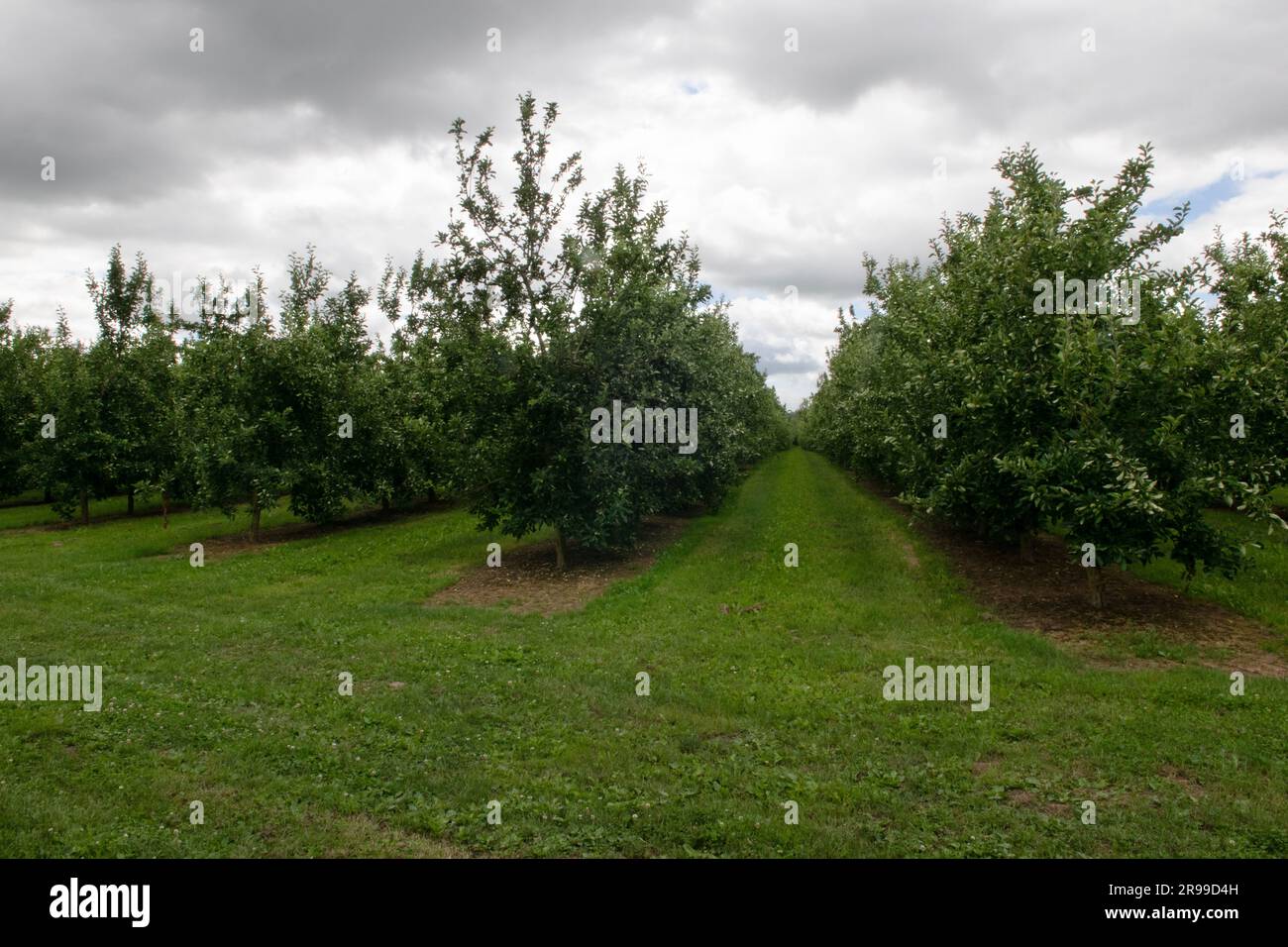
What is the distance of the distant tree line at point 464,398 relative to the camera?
18781mm

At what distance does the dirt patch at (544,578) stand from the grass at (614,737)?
44.0 inches

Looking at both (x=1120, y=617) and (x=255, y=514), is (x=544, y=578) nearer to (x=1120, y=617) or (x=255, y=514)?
(x=1120, y=617)

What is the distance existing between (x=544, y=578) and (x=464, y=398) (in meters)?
5.06

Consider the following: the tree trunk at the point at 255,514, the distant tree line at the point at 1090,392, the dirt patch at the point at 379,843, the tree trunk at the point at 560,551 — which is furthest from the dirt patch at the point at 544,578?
the tree trunk at the point at 255,514

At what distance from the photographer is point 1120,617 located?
1362cm

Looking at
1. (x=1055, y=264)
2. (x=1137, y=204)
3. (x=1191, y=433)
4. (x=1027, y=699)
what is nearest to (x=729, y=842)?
(x=1027, y=699)

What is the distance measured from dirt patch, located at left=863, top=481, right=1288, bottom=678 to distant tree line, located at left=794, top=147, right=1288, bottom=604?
793 millimetres

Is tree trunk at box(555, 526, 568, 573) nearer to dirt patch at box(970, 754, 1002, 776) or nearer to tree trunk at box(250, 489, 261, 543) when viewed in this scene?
tree trunk at box(250, 489, 261, 543)

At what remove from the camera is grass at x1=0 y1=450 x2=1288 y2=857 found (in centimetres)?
646

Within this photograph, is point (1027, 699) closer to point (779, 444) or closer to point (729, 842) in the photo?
point (729, 842)

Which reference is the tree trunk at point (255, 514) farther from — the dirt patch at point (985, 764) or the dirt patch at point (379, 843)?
the dirt patch at point (985, 764)

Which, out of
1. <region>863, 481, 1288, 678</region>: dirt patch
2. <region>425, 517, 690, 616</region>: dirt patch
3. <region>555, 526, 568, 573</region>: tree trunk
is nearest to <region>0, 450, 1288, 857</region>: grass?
<region>863, 481, 1288, 678</region>: dirt patch

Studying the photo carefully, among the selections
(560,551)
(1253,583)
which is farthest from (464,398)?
(1253,583)
